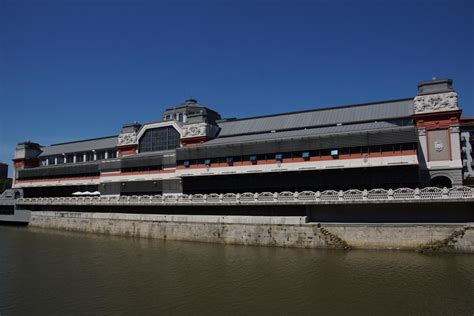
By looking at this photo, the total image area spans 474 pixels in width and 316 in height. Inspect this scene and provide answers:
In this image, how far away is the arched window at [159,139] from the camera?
190ft

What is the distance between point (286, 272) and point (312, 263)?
3.54 meters

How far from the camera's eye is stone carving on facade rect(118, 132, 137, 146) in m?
62.5

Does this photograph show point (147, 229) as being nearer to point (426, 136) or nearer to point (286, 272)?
point (286, 272)

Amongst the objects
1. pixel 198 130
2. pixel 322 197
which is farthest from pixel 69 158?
pixel 322 197

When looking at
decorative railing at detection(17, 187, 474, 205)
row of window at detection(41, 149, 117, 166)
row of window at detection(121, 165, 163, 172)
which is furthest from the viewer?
row of window at detection(41, 149, 117, 166)

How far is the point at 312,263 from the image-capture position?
96.3 feet

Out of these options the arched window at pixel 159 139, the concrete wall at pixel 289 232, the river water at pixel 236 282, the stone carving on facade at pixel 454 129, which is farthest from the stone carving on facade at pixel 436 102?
the arched window at pixel 159 139

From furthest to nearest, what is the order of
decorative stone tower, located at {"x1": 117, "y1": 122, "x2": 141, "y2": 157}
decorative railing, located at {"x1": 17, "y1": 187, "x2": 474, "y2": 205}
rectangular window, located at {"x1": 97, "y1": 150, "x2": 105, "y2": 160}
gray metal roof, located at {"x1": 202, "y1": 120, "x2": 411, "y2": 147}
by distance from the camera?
rectangular window, located at {"x1": 97, "y1": 150, "x2": 105, "y2": 160}, decorative stone tower, located at {"x1": 117, "y1": 122, "x2": 141, "y2": 157}, gray metal roof, located at {"x1": 202, "y1": 120, "x2": 411, "y2": 147}, decorative railing, located at {"x1": 17, "y1": 187, "x2": 474, "y2": 205}

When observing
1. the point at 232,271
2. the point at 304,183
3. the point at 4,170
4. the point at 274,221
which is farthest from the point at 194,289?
the point at 4,170

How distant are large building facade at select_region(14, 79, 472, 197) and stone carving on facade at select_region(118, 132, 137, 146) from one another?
0.62 ft

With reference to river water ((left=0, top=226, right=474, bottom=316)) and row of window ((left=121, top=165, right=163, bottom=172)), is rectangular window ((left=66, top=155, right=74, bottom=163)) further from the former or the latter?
river water ((left=0, top=226, right=474, bottom=316))

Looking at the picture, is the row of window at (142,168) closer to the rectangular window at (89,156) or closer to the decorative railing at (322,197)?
the decorative railing at (322,197)

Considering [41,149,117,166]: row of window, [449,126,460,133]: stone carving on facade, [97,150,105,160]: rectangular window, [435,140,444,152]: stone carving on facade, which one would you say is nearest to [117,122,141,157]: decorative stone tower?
[41,149,117,166]: row of window

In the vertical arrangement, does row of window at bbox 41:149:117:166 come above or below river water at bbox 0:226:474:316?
above
